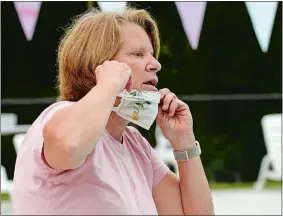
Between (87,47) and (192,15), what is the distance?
1811mm

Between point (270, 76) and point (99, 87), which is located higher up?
point (99, 87)

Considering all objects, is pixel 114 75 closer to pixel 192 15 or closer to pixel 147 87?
pixel 147 87

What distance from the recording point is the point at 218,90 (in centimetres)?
491

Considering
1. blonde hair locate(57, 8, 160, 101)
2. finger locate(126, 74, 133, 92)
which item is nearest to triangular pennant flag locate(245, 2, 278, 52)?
blonde hair locate(57, 8, 160, 101)

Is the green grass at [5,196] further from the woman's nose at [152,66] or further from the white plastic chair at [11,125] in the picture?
the woman's nose at [152,66]

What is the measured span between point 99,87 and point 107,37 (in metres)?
0.23

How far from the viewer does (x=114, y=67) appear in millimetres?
1100

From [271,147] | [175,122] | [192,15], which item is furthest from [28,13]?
[271,147]

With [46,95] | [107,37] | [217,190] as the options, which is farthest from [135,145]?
[217,190]

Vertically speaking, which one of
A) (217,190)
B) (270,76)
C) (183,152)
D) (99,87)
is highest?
(99,87)

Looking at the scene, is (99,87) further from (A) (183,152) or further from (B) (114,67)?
(A) (183,152)

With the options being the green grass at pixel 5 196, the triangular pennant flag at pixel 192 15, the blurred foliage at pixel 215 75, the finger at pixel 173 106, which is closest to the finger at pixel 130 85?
the finger at pixel 173 106

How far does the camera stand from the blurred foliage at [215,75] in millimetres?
4418

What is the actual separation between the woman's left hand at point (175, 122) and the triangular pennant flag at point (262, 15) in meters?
1.71
